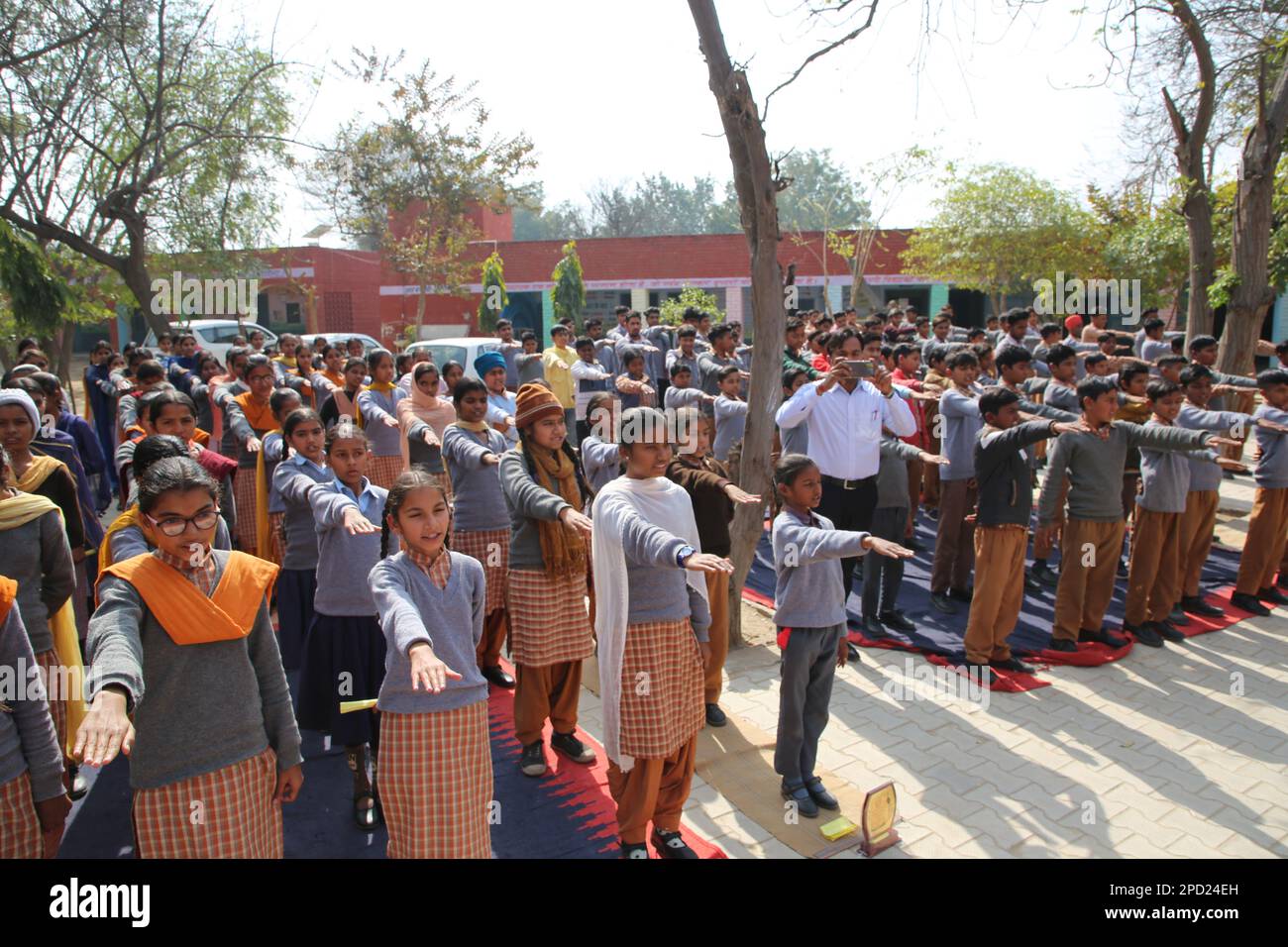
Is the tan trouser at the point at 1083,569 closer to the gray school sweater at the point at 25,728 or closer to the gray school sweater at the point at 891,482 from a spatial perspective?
the gray school sweater at the point at 891,482

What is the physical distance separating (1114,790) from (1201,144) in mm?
8085

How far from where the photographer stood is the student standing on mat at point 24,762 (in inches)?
95.4

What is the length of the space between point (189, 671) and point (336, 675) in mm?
1301

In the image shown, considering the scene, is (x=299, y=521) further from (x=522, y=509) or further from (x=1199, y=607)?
(x=1199, y=607)

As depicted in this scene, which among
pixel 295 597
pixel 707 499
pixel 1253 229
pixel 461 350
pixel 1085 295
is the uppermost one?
pixel 1085 295

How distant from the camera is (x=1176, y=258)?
16.2m

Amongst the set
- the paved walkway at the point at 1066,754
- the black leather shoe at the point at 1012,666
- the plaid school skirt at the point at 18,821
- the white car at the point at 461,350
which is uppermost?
the white car at the point at 461,350

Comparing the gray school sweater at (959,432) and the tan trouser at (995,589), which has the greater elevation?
the gray school sweater at (959,432)

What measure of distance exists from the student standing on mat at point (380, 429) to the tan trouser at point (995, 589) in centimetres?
429

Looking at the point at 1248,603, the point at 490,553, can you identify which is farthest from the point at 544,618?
the point at 1248,603

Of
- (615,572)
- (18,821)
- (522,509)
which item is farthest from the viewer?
(522,509)

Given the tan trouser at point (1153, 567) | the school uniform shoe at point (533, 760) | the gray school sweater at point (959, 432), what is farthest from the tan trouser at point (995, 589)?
the school uniform shoe at point (533, 760)

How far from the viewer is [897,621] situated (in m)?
6.00
